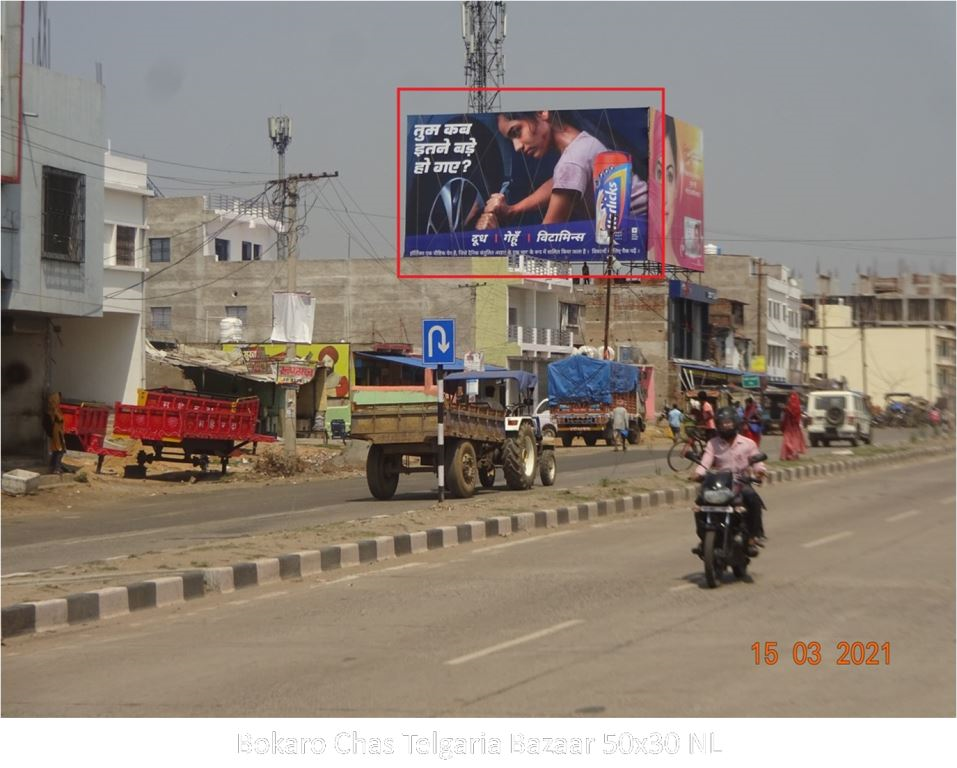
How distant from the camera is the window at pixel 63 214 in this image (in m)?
25.8

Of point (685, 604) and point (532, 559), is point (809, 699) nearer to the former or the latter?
point (685, 604)

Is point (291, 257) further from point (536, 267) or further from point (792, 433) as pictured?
point (536, 267)

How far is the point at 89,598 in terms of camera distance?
34.2 ft

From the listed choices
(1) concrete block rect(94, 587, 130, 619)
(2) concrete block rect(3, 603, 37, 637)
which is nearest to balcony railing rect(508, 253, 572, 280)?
(1) concrete block rect(94, 587, 130, 619)

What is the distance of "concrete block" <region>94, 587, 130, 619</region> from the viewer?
34.5 ft

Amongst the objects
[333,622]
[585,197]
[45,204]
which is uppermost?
[585,197]

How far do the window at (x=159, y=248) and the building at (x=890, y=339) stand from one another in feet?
146

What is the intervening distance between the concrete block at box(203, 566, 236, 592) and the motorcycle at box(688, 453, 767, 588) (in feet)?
13.7

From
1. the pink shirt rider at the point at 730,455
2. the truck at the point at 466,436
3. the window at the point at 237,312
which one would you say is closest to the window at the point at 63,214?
the truck at the point at 466,436

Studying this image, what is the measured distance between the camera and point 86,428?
87.4 feet

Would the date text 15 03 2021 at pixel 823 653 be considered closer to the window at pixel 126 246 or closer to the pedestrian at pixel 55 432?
the pedestrian at pixel 55 432

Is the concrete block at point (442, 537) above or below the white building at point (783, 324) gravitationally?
below

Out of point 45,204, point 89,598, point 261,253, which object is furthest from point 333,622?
point 261,253

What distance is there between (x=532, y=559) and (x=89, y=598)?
16.2 feet
